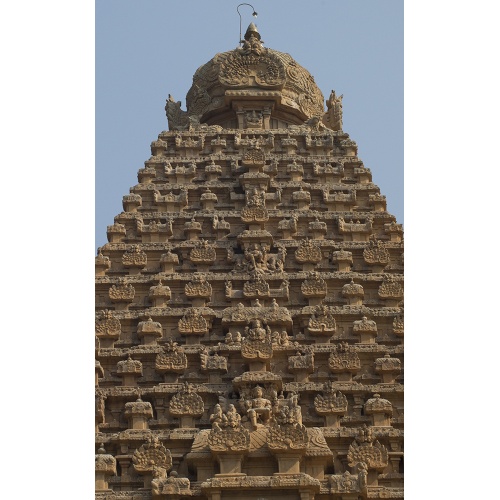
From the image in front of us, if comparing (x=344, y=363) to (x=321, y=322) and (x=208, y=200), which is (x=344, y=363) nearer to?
(x=321, y=322)

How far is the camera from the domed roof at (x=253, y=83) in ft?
140

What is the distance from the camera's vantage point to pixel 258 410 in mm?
30094

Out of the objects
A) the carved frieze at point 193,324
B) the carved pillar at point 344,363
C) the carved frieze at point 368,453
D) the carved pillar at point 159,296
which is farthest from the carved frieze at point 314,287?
the carved frieze at point 368,453

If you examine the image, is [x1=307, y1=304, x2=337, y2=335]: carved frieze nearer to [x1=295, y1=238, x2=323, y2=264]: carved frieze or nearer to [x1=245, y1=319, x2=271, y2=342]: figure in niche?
[x1=245, y1=319, x2=271, y2=342]: figure in niche

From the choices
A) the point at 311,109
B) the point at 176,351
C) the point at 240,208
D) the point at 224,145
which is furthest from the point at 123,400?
the point at 311,109

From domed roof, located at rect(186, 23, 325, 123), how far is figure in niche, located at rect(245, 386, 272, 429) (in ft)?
45.3

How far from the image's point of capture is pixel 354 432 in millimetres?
30922

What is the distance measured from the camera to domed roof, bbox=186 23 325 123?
4272 cm

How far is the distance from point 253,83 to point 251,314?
10823mm

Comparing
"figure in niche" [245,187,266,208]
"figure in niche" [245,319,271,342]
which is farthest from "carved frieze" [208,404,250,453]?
"figure in niche" [245,187,266,208]

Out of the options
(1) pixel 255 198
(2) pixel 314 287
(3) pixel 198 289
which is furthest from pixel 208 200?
(2) pixel 314 287

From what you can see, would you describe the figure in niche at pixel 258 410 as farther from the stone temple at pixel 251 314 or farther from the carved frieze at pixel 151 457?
the carved frieze at pixel 151 457

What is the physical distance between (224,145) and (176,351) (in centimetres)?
944

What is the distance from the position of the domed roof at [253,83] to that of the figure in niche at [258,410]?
13817mm
